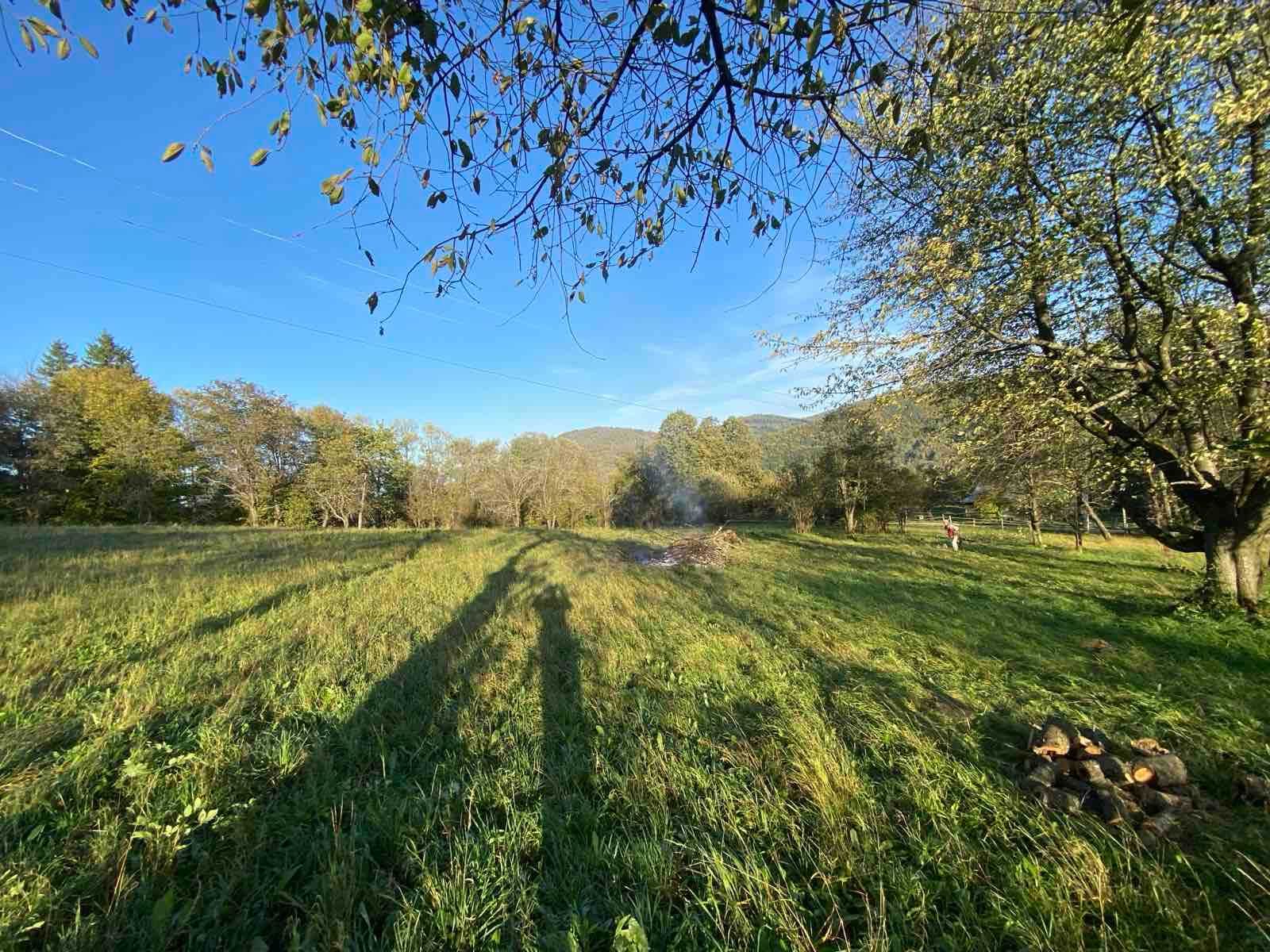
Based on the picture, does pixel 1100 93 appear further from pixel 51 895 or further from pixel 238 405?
pixel 238 405

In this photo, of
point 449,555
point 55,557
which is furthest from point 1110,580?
point 55,557

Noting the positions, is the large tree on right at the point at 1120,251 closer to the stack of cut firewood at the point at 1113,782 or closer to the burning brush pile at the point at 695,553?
the stack of cut firewood at the point at 1113,782

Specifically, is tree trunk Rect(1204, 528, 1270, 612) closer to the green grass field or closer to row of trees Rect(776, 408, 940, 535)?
the green grass field

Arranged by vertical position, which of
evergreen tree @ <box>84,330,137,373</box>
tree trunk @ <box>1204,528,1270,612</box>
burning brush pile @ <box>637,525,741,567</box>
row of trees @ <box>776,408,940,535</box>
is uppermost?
evergreen tree @ <box>84,330,137,373</box>

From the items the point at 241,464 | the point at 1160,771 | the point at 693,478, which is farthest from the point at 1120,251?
the point at 241,464

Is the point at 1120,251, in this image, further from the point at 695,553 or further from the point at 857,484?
the point at 857,484

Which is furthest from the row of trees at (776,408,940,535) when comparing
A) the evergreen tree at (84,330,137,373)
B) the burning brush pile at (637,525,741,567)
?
the evergreen tree at (84,330,137,373)

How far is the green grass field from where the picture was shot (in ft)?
6.20

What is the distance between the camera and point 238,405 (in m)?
34.5

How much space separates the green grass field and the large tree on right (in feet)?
8.68

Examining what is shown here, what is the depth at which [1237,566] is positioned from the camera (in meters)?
6.75

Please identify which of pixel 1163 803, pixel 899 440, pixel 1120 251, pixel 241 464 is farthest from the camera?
pixel 241 464

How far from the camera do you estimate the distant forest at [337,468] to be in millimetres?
27500

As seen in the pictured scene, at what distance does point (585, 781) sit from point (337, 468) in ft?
133
